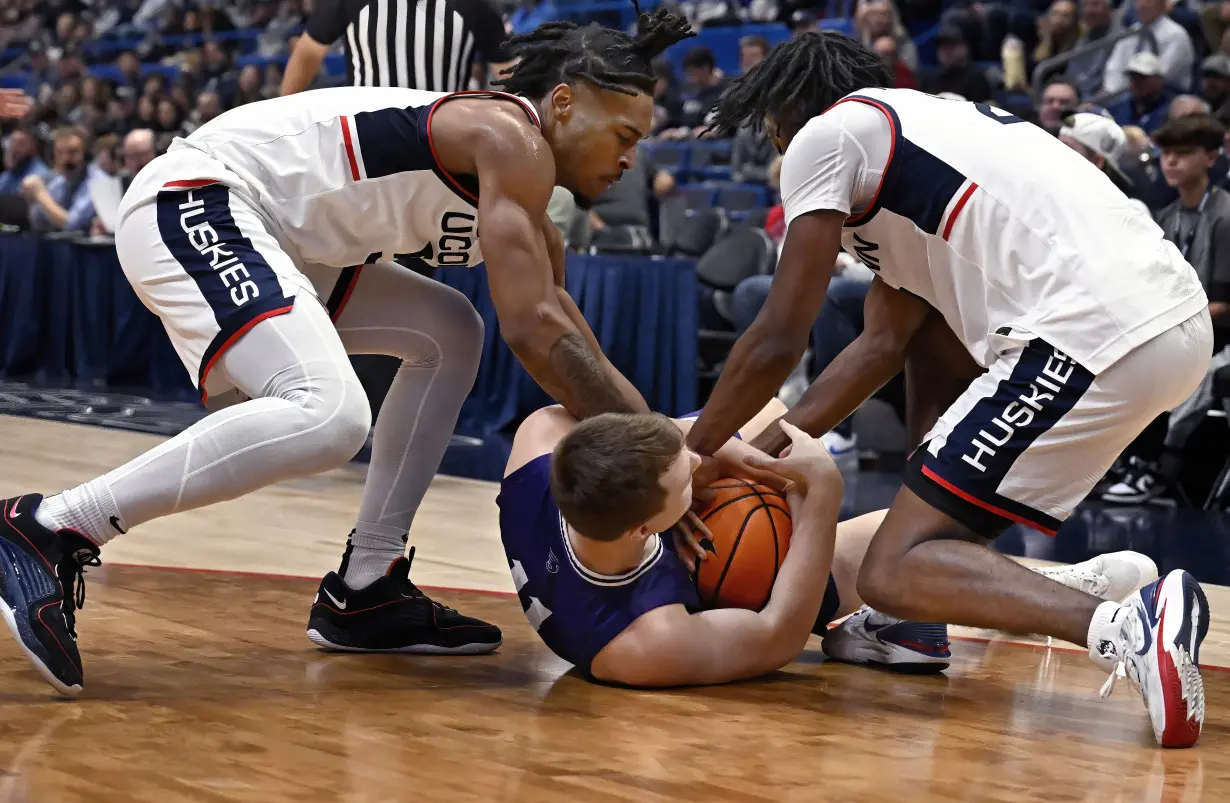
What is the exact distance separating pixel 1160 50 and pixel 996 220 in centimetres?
684

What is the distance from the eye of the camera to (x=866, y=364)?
3.69m

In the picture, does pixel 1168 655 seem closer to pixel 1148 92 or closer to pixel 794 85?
pixel 794 85

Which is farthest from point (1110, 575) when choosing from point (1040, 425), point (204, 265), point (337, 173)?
point (204, 265)

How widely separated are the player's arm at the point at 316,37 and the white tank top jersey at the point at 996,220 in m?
2.92

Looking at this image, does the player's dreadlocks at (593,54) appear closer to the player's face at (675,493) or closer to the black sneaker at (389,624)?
the player's face at (675,493)

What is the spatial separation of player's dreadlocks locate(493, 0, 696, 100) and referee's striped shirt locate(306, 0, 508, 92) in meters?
2.09

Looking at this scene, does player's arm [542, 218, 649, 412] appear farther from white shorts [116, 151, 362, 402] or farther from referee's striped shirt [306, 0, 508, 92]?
referee's striped shirt [306, 0, 508, 92]

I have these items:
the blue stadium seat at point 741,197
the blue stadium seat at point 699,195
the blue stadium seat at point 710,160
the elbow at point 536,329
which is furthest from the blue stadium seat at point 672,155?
the elbow at point 536,329

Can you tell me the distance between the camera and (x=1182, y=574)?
9.39 feet

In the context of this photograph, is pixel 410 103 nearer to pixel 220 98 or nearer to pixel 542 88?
pixel 542 88

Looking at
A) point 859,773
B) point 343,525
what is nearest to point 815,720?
point 859,773

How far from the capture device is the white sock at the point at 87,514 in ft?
9.41

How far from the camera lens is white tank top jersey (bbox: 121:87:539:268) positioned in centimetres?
323

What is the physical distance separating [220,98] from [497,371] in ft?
24.1
